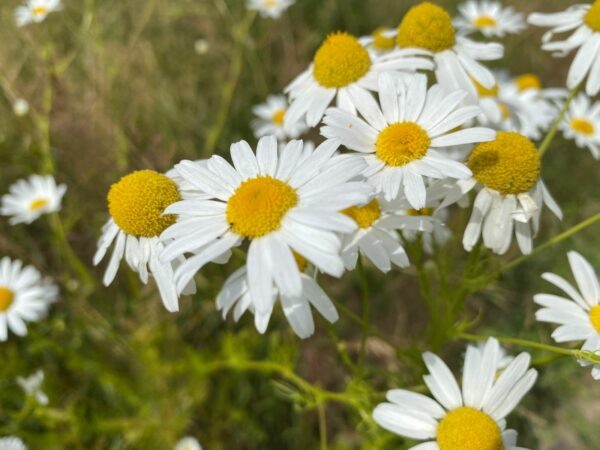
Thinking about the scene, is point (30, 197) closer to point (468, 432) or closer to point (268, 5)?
point (268, 5)

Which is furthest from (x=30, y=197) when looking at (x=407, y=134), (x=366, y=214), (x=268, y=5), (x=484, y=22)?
(x=484, y=22)

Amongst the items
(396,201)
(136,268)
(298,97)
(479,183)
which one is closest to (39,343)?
(136,268)

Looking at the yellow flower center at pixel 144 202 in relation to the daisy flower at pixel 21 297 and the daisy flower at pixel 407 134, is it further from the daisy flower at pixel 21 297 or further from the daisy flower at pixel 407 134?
the daisy flower at pixel 21 297

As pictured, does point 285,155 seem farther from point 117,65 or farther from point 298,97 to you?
point 117,65

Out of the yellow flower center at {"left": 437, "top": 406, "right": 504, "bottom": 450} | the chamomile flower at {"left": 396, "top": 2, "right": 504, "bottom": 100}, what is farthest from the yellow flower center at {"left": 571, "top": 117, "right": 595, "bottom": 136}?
the yellow flower center at {"left": 437, "top": 406, "right": 504, "bottom": 450}

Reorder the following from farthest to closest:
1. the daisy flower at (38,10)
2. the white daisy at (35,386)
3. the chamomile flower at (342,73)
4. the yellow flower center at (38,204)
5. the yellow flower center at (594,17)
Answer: the yellow flower center at (38,204)
the daisy flower at (38,10)
the white daisy at (35,386)
the yellow flower center at (594,17)
the chamomile flower at (342,73)

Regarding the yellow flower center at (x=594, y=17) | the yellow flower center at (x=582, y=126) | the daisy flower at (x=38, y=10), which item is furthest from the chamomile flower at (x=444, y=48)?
the daisy flower at (x=38, y=10)

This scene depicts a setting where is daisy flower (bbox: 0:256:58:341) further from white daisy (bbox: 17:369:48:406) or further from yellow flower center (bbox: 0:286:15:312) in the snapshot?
white daisy (bbox: 17:369:48:406)
